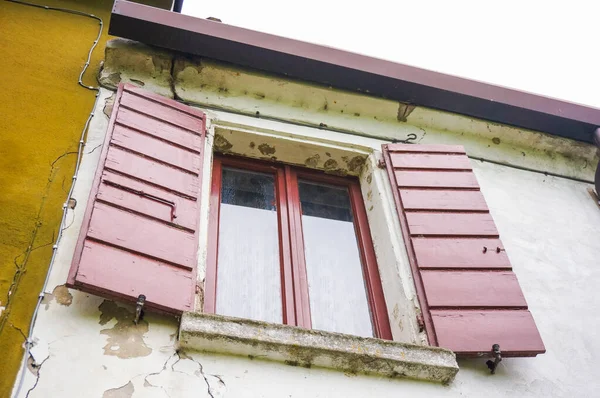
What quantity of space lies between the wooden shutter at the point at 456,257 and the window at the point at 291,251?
1.04 feet

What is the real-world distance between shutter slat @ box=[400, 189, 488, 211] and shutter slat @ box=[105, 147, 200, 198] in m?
1.27

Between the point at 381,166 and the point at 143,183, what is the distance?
5.19 feet

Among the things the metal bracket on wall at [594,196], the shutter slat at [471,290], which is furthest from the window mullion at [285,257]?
the metal bracket on wall at [594,196]

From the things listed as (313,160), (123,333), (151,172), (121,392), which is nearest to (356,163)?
(313,160)

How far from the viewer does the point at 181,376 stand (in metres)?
2.46

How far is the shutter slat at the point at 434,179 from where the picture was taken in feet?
12.2

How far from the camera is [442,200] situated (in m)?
3.64

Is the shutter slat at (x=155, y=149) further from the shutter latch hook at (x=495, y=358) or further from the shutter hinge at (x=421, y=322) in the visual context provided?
the shutter latch hook at (x=495, y=358)

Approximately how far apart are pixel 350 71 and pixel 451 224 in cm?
134

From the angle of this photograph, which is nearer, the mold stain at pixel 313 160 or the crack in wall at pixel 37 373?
the crack in wall at pixel 37 373

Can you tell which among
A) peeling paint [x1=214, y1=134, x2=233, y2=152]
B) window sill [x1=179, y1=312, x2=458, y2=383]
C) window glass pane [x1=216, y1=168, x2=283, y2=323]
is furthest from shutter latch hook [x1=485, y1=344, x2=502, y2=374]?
peeling paint [x1=214, y1=134, x2=233, y2=152]

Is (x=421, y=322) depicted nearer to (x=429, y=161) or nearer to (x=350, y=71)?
(x=429, y=161)

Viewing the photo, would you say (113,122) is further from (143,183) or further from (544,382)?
(544,382)

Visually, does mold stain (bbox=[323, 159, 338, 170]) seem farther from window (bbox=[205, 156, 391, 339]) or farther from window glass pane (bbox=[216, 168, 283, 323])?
window glass pane (bbox=[216, 168, 283, 323])
